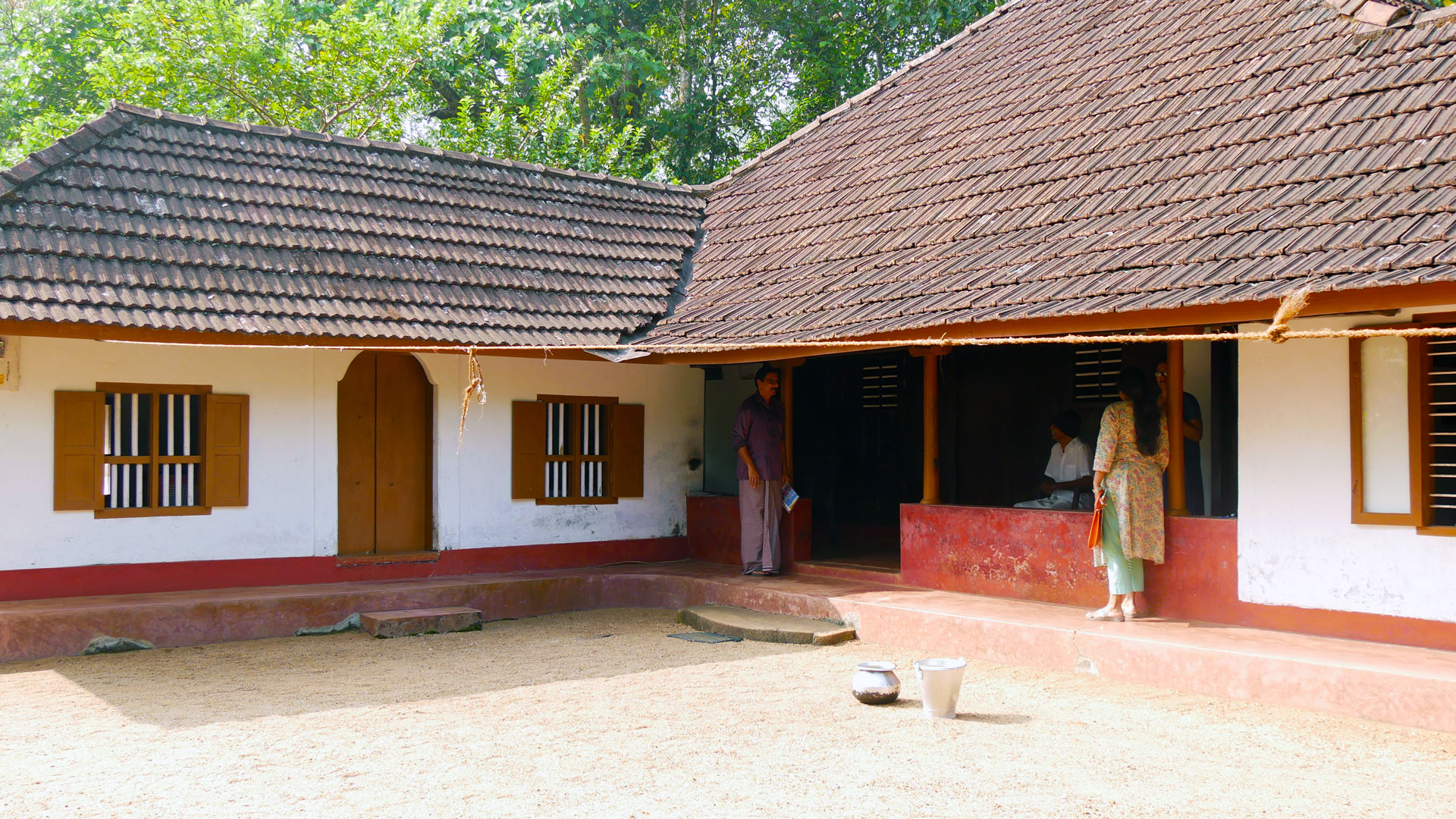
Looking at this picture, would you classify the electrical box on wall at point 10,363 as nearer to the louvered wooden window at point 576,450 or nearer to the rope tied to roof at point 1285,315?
the louvered wooden window at point 576,450

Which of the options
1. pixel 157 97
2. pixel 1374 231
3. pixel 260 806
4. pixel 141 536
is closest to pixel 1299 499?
pixel 1374 231

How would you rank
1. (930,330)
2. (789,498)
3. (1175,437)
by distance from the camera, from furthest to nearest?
(789,498), (930,330), (1175,437)

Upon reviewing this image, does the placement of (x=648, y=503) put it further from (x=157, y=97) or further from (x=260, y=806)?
(x=157, y=97)

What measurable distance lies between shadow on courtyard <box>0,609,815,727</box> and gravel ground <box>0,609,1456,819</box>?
0.03 m

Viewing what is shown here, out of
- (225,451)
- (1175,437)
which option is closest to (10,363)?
(225,451)

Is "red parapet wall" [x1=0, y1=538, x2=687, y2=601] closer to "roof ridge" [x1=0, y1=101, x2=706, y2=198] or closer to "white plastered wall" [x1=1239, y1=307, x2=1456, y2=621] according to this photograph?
"roof ridge" [x1=0, y1=101, x2=706, y2=198]

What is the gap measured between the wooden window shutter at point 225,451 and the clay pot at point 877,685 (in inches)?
207

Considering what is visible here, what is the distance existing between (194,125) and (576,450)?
428 centimetres

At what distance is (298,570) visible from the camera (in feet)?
30.7

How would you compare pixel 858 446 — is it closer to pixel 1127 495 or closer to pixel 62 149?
pixel 1127 495

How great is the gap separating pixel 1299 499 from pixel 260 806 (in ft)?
19.0

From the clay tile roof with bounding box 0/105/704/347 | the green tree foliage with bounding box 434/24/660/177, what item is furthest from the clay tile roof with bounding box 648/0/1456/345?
the green tree foliage with bounding box 434/24/660/177

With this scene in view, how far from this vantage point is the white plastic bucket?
596 centimetres

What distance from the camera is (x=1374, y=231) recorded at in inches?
242
